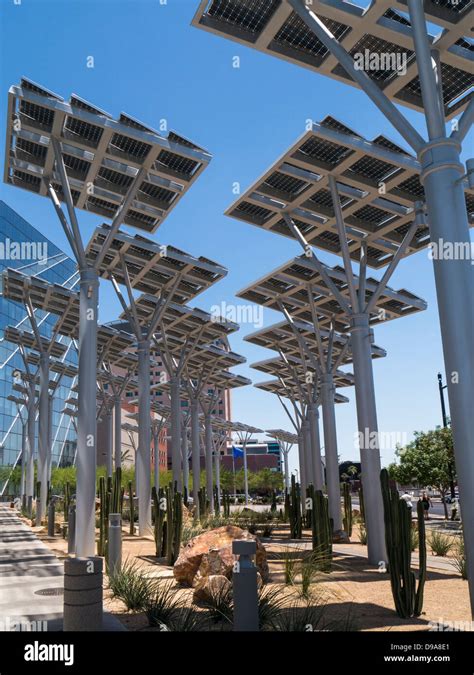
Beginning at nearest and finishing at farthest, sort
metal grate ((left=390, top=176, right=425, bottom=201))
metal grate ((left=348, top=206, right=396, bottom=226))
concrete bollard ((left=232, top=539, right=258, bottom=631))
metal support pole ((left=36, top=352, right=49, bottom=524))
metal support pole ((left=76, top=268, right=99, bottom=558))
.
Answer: concrete bollard ((left=232, top=539, right=258, bottom=631))
metal support pole ((left=76, top=268, right=99, bottom=558))
metal grate ((left=390, top=176, right=425, bottom=201))
metal grate ((left=348, top=206, right=396, bottom=226))
metal support pole ((left=36, top=352, right=49, bottom=524))

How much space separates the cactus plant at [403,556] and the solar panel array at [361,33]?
6994mm

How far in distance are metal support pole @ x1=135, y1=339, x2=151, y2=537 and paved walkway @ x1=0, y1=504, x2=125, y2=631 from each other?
383cm

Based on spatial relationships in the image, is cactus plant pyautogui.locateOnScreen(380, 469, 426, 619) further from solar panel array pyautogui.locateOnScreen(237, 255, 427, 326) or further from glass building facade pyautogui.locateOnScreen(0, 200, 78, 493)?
glass building facade pyautogui.locateOnScreen(0, 200, 78, 493)

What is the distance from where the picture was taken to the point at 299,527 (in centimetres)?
1862

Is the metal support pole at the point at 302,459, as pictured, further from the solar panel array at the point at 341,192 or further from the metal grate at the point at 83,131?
the metal grate at the point at 83,131

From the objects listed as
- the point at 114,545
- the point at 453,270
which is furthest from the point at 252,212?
the point at 453,270

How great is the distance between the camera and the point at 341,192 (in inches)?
591

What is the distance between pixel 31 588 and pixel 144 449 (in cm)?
1127

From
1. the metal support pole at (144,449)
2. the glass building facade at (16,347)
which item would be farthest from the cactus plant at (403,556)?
the glass building facade at (16,347)

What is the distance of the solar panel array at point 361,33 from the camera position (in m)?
9.37

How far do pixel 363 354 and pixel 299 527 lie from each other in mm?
7540

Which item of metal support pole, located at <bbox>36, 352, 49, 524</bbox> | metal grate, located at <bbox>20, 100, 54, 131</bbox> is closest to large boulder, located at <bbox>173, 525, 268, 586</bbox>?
metal grate, located at <bbox>20, 100, 54, 131</bbox>

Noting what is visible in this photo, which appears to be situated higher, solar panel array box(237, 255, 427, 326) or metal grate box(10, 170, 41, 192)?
metal grate box(10, 170, 41, 192)

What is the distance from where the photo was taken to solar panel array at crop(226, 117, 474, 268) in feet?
→ 44.3
